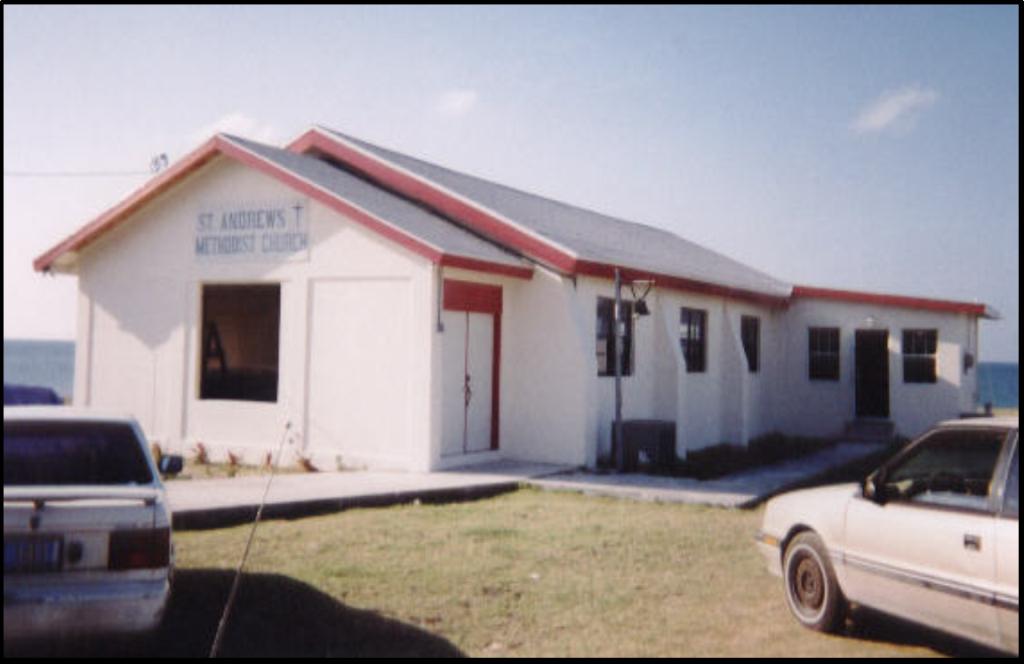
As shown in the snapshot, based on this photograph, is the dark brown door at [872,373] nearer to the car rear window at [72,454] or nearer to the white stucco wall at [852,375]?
the white stucco wall at [852,375]

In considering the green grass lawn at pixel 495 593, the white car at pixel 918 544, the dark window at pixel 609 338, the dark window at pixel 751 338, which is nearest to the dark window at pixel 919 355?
the dark window at pixel 751 338

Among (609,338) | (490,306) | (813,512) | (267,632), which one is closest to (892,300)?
(609,338)

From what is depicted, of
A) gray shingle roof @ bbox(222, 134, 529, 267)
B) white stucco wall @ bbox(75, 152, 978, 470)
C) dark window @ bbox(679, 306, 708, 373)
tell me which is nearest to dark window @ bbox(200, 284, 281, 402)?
white stucco wall @ bbox(75, 152, 978, 470)

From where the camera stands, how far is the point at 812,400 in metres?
23.2

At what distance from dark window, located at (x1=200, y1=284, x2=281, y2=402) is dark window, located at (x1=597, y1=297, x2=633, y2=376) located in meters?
5.84

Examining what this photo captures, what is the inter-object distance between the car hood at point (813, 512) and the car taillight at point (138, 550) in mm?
4482

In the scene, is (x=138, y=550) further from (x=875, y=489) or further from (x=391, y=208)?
(x=391, y=208)

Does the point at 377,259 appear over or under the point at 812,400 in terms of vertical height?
over

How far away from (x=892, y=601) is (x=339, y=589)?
13.9 ft

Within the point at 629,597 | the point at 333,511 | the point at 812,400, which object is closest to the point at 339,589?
the point at 629,597

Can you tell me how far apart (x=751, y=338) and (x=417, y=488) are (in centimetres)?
1235

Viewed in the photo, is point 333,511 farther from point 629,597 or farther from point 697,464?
point 697,464

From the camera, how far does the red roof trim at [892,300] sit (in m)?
21.6

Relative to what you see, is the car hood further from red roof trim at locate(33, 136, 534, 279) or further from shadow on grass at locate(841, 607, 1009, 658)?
red roof trim at locate(33, 136, 534, 279)
